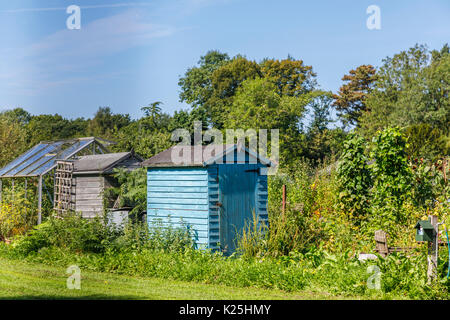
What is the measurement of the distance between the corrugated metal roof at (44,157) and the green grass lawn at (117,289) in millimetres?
5843

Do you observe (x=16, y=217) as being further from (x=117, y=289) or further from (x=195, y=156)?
(x=117, y=289)

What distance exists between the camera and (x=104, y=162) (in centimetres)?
1373

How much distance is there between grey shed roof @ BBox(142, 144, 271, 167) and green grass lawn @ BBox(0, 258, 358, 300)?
261 cm

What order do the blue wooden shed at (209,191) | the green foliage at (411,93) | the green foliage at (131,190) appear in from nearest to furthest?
the blue wooden shed at (209,191)
the green foliage at (131,190)
the green foliage at (411,93)

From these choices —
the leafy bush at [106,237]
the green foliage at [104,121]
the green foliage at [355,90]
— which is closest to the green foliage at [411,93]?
the green foliage at [355,90]

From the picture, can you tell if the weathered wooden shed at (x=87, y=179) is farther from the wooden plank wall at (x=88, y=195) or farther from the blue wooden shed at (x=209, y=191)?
the blue wooden shed at (x=209, y=191)

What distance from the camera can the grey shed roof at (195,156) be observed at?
→ 9.88m

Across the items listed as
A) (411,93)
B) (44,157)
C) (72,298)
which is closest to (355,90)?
(411,93)

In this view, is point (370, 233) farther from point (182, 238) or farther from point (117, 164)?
point (117, 164)

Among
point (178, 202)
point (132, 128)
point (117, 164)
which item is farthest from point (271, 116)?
point (178, 202)

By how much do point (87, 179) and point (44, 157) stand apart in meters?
2.09

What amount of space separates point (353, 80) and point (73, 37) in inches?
1415
